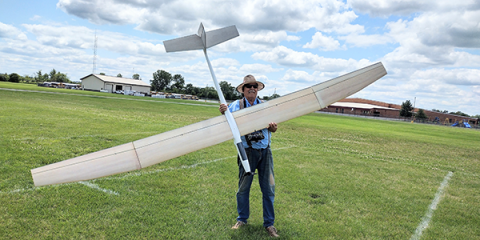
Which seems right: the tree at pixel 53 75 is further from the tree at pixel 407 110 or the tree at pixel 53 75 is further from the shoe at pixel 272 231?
the shoe at pixel 272 231

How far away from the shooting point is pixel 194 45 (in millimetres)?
4371

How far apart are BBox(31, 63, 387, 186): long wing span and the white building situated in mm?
95067

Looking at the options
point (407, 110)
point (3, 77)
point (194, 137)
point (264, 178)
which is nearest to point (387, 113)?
point (407, 110)

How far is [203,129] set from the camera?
391 cm

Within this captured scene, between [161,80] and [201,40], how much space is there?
390 feet

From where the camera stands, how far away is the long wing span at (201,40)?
14.0 feet

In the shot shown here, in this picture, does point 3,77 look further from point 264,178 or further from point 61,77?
point 264,178

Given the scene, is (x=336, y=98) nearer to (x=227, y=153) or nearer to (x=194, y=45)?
(x=194, y=45)

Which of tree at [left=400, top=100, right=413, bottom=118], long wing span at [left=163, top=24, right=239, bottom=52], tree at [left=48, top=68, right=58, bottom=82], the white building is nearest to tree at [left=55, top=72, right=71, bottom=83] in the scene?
tree at [left=48, top=68, right=58, bottom=82]

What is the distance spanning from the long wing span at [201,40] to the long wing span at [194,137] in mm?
1194

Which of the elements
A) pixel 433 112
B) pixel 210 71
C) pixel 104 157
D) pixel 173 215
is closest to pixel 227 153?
pixel 173 215

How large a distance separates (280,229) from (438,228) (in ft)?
9.70

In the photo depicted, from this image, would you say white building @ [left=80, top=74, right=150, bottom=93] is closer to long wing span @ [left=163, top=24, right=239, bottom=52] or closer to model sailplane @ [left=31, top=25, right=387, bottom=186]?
long wing span @ [left=163, top=24, right=239, bottom=52]

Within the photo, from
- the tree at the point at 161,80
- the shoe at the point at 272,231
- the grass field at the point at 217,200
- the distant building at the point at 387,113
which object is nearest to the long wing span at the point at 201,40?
the grass field at the point at 217,200
